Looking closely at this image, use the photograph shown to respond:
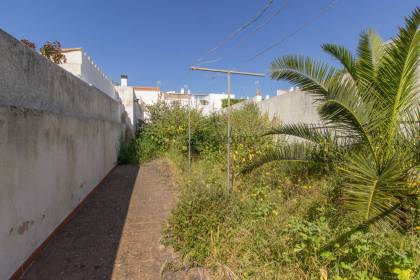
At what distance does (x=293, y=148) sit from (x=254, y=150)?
6.81 feet

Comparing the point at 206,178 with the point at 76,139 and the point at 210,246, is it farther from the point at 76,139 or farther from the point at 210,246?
the point at 76,139

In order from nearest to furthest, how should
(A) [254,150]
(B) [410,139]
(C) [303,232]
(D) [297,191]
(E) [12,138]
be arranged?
1. (E) [12,138]
2. (C) [303,232]
3. (B) [410,139]
4. (D) [297,191]
5. (A) [254,150]

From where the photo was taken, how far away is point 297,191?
4.02 metres

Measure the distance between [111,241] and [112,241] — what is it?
1cm

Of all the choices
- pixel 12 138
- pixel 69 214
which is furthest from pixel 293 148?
pixel 69 214

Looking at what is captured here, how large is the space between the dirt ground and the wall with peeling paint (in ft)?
0.82

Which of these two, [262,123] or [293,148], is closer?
[293,148]

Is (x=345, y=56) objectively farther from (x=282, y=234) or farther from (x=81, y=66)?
(x=81, y=66)

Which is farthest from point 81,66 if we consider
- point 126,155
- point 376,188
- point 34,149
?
point 376,188

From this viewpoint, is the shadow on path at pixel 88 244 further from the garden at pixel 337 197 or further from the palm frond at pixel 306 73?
the palm frond at pixel 306 73

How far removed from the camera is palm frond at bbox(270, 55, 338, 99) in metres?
3.21

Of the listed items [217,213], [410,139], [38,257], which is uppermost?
[410,139]

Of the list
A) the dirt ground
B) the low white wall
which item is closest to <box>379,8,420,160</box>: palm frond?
the low white wall

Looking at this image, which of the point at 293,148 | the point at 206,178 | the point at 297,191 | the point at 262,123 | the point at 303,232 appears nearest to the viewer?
the point at 303,232
